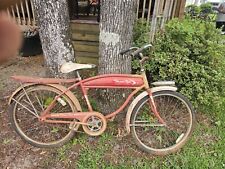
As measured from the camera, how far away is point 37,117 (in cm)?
271

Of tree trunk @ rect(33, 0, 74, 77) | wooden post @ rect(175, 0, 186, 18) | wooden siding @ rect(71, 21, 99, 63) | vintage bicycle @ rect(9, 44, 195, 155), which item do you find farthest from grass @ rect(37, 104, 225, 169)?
wooden post @ rect(175, 0, 186, 18)

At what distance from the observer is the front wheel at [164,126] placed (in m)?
2.59

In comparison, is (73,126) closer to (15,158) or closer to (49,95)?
(49,95)

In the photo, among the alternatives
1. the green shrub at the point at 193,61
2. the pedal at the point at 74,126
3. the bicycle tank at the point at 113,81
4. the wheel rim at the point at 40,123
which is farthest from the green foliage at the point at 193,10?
the pedal at the point at 74,126

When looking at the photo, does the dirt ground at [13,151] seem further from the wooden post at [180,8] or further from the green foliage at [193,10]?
the green foliage at [193,10]

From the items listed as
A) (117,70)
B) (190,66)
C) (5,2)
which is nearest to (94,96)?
(117,70)

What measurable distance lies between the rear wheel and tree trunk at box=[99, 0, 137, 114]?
0.60 metres

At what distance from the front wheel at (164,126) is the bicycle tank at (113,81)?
0.21m

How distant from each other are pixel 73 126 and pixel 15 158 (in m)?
0.69

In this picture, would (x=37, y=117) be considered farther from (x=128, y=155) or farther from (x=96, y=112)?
(x=128, y=155)

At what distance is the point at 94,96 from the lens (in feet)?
10.2

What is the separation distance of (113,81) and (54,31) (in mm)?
992

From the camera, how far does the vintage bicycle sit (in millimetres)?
2471

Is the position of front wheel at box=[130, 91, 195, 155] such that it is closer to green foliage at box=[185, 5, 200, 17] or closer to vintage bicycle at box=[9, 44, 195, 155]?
vintage bicycle at box=[9, 44, 195, 155]
